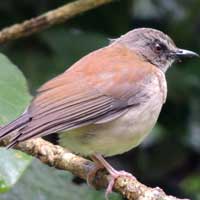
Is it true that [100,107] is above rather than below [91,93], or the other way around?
below

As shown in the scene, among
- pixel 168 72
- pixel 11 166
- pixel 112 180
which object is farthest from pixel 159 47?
pixel 11 166

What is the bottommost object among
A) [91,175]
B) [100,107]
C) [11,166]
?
[11,166]

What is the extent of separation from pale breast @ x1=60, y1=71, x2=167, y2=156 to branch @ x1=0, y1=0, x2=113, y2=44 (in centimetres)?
97

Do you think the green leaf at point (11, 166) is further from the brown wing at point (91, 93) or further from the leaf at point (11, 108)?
the brown wing at point (91, 93)

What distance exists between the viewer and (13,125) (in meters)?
4.02

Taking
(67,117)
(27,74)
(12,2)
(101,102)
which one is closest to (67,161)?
(67,117)

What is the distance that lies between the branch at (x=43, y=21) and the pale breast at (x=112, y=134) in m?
0.97

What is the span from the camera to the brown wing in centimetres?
426

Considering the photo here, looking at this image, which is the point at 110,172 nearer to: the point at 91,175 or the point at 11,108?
the point at 91,175

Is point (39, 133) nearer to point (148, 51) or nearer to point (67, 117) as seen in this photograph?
point (67, 117)

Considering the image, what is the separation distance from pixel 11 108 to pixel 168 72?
2.02 metres

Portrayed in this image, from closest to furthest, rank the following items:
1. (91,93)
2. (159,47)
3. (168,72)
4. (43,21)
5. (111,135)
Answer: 1. (111,135)
2. (91,93)
3. (43,21)
4. (159,47)
5. (168,72)

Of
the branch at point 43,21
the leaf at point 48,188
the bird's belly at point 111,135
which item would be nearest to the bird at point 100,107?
the bird's belly at point 111,135

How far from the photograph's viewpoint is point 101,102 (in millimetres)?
4586
